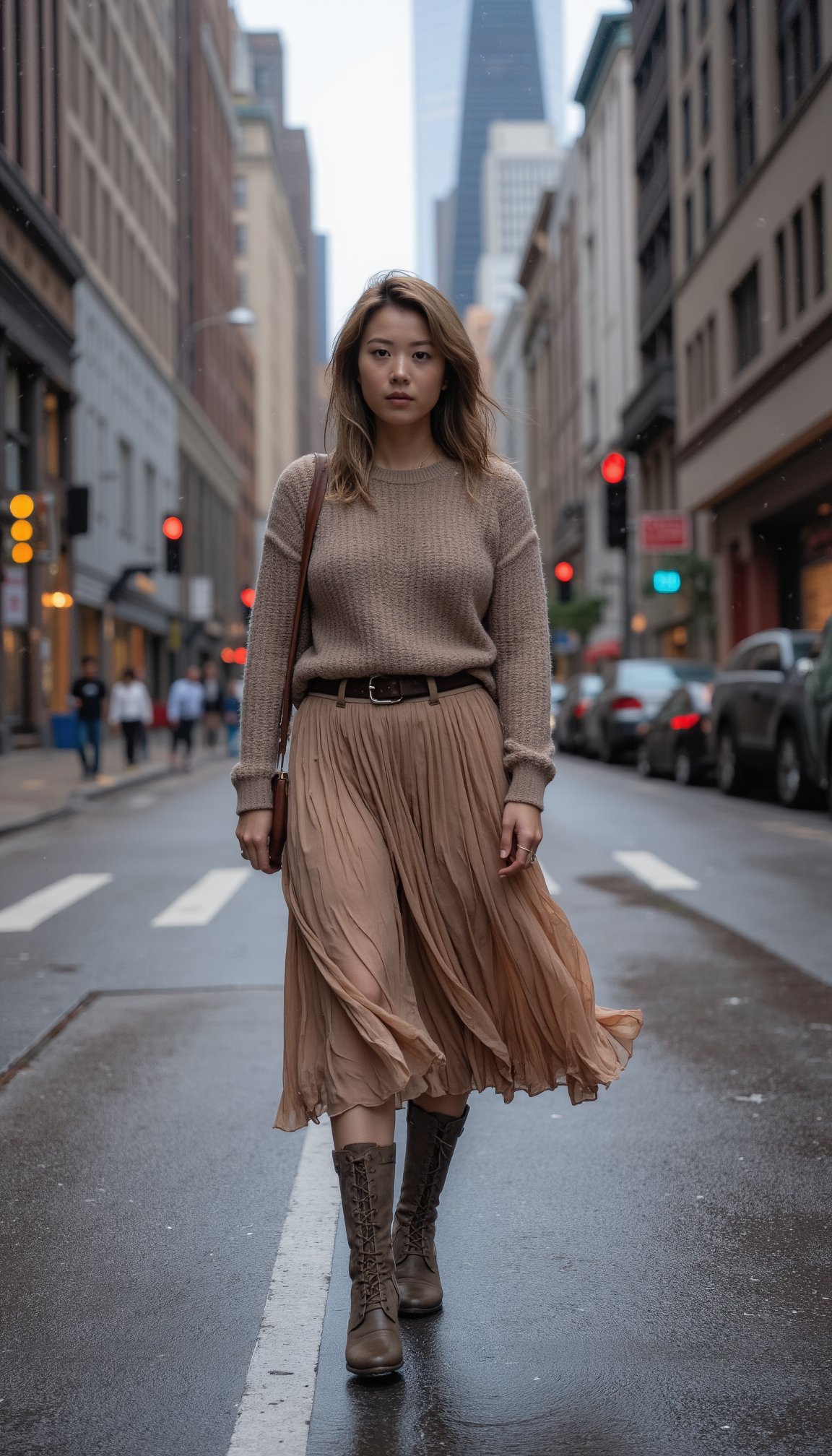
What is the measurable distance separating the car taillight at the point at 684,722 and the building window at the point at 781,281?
10312 millimetres

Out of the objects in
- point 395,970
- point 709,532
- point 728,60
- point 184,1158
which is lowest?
point 184,1158

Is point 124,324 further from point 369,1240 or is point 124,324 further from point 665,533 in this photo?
point 369,1240

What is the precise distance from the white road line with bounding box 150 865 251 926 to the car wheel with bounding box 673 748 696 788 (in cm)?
955

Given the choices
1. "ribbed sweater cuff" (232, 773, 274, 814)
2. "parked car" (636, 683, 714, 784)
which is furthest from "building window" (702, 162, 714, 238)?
"ribbed sweater cuff" (232, 773, 274, 814)

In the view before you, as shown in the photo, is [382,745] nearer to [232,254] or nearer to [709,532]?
[709,532]

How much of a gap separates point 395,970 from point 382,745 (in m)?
0.43

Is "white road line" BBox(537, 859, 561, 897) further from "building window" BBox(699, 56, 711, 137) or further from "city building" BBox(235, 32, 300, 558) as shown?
"city building" BBox(235, 32, 300, 558)

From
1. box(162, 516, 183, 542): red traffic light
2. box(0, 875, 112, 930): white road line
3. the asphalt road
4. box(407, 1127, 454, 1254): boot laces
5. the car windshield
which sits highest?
box(162, 516, 183, 542): red traffic light

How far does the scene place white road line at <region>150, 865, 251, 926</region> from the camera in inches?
361

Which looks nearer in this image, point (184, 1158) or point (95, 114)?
point (184, 1158)

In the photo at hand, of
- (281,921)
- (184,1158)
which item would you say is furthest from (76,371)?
(184,1158)

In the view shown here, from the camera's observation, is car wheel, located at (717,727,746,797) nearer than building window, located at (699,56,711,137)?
Yes

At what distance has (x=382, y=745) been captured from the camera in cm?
316

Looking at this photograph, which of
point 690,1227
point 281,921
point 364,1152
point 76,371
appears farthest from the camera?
point 76,371
